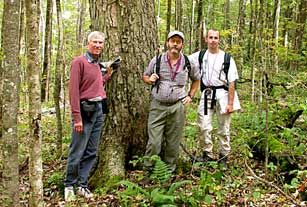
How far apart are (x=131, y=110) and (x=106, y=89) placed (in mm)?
537

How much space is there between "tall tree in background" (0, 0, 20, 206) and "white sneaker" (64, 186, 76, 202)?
3.22ft

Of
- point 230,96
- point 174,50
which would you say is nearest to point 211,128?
point 230,96

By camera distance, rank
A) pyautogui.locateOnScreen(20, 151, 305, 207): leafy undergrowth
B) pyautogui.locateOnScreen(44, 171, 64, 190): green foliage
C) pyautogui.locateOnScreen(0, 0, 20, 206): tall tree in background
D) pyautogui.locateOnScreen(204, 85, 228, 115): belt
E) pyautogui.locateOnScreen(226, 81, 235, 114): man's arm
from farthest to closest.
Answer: pyautogui.locateOnScreen(204, 85, 228, 115): belt < pyautogui.locateOnScreen(226, 81, 235, 114): man's arm < pyautogui.locateOnScreen(44, 171, 64, 190): green foliage < pyautogui.locateOnScreen(20, 151, 305, 207): leafy undergrowth < pyautogui.locateOnScreen(0, 0, 20, 206): tall tree in background

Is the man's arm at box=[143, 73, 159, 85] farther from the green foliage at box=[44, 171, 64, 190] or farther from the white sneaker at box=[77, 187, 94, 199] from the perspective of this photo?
the green foliage at box=[44, 171, 64, 190]

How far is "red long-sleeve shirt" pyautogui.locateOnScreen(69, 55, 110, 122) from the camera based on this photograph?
5238 mm

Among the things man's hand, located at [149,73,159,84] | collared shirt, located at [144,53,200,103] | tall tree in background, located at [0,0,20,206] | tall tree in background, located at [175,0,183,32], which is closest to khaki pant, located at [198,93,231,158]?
collared shirt, located at [144,53,200,103]

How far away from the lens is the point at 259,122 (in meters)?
8.17

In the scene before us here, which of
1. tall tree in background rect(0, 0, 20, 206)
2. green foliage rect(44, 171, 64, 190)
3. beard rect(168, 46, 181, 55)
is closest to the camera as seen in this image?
tall tree in background rect(0, 0, 20, 206)

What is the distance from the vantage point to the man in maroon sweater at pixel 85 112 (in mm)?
5277

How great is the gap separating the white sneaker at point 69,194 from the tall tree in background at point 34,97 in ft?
3.18

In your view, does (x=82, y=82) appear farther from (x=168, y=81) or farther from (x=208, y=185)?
(x=208, y=185)

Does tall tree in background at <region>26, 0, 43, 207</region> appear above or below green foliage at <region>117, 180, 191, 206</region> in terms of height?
above

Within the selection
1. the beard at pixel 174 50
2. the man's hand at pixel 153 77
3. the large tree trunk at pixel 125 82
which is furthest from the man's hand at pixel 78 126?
the beard at pixel 174 50

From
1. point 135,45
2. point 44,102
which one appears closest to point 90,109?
point 135,45
